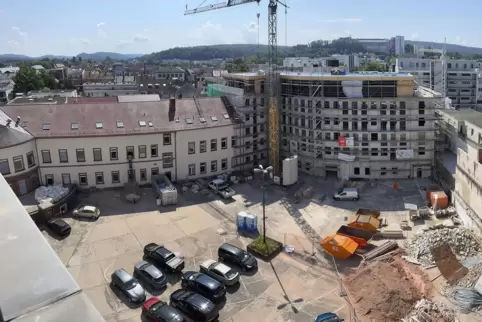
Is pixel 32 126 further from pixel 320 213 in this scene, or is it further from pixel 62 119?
pixel 320 213

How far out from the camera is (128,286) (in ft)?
85.6

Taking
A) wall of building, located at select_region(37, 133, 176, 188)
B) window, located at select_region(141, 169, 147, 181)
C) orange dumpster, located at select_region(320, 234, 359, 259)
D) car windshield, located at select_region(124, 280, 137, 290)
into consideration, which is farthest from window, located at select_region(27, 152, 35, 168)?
orange dumpster, located at select_region(320, 234, 359, 259)

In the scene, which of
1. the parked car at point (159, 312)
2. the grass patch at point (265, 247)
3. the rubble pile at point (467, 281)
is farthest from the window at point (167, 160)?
the rubble pile at point (467, 281)

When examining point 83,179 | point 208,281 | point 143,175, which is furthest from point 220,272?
point 83,179

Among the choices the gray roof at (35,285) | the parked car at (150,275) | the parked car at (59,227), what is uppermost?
the gray roof at (35,285)

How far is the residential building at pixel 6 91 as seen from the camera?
10043 cm

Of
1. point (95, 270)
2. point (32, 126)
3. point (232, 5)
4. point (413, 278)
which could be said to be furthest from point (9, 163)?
point (232, 5)

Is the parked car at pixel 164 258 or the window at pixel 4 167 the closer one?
the parked car at pixel 164 258

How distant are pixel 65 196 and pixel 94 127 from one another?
26.1 feet

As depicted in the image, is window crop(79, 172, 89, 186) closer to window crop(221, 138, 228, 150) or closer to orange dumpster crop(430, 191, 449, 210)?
window crop(221, 138, 228, 150)

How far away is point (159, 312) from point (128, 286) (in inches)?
149

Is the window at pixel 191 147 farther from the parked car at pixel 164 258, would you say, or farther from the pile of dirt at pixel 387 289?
the pile of dirt at pixel 387 289

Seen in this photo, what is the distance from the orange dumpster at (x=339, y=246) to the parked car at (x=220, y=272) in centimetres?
747

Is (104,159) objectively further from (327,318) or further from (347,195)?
(327,318)
